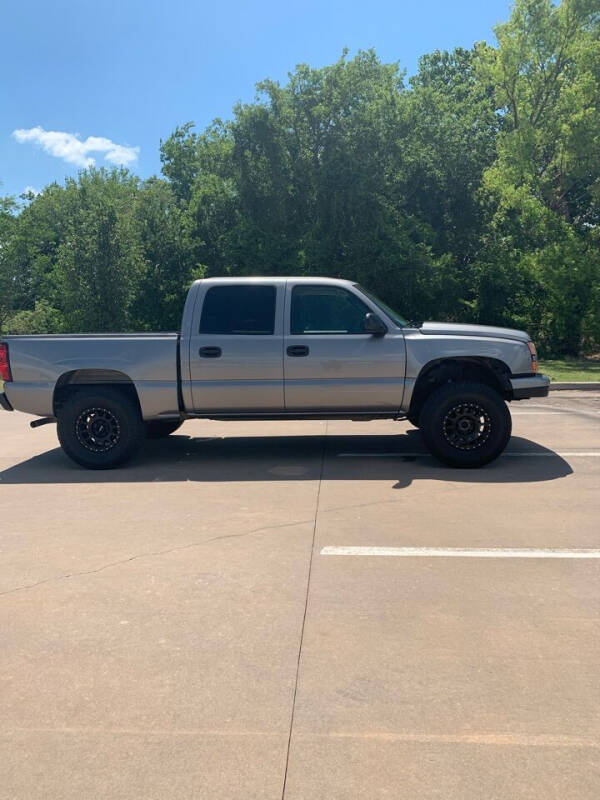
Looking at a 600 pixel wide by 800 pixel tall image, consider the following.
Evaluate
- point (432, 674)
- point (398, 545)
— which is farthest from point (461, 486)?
point (432, 674)

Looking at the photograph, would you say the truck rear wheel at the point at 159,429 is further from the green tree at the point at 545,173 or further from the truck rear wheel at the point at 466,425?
the green tree at the point at 545,173

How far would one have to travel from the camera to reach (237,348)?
779 cm

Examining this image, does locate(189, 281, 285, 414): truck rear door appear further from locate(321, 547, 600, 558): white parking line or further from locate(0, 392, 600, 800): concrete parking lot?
locate(321, 547, 600, 558): white parking line

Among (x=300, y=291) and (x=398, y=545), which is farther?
(x=300, y=291)

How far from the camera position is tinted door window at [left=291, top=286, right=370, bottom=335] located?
310 inches

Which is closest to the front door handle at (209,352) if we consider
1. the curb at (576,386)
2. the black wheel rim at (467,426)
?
the black wheel rim at (467,426)

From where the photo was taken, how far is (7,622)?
153 inches

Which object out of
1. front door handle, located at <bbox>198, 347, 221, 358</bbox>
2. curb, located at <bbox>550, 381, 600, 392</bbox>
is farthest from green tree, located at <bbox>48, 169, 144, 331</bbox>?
front door handle, located at <bbox>198, 347, 221, 358</bbox>

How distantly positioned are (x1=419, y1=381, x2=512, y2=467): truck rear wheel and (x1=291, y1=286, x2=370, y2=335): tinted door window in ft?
3.89

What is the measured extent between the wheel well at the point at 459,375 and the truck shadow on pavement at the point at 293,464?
732 mm

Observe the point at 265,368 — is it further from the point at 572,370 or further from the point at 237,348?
the point at 572,370

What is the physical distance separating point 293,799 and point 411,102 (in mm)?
27164

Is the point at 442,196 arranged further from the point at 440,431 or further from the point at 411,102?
the point at 440,431

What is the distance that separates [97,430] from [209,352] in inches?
58.1
